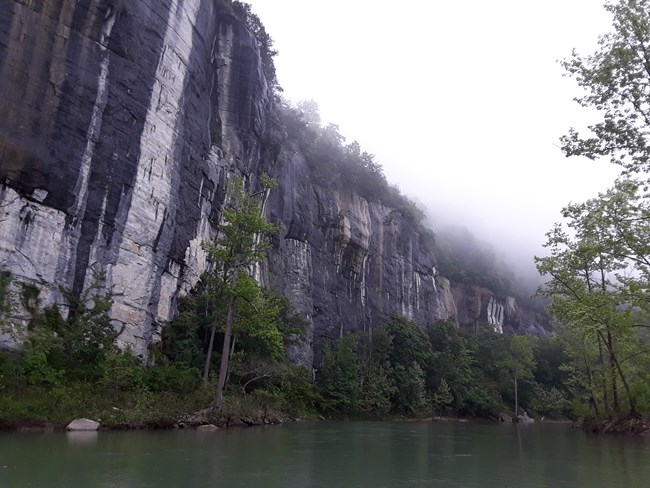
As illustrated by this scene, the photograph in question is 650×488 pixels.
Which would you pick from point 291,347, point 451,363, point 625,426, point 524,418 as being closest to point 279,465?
point 625,426

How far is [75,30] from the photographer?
22.4 meters

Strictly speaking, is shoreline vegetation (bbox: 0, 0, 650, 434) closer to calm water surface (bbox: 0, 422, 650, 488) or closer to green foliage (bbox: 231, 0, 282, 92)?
green foliage (bbox: 231, 0, 282, 92)

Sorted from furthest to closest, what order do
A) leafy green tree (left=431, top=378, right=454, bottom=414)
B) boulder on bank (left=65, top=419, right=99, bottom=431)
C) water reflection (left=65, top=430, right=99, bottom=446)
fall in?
leafy green tree (left=431, top=378, right=454, bottom=414) → boulder on bank (left=65, top=419, right=99, bottom=431) → water reflection (left=65, top=430, right=99, bottom=446)

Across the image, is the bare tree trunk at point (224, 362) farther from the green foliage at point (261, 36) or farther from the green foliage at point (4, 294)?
the green foliage at point (261, 36)

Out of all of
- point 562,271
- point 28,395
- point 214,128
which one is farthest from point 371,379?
point 28,395

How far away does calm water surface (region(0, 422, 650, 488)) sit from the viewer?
25.5 ft

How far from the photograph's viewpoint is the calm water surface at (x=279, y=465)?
7.76 meters

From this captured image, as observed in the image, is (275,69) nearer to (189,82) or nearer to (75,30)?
(189,82)

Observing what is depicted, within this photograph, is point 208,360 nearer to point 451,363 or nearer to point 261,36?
point 261,36

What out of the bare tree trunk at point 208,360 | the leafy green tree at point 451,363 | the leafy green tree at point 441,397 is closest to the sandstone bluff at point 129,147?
the bare tree trunk at point 208,360

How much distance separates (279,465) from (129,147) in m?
19.1

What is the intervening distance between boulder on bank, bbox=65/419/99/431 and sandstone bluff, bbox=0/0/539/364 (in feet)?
14.1

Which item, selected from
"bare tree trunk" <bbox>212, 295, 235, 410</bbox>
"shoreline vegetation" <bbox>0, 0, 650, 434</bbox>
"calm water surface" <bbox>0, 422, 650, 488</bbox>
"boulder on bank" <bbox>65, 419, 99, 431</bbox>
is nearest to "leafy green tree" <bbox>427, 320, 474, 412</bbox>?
"shoreline vegetation" <bbox>0, 0, 650, 434</bbox>

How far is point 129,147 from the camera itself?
2431 cm
